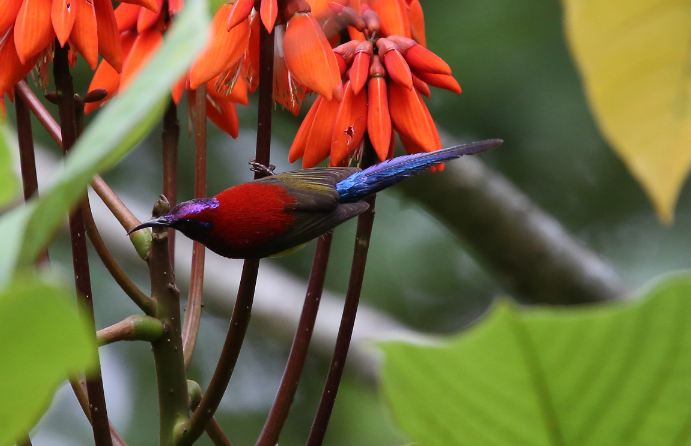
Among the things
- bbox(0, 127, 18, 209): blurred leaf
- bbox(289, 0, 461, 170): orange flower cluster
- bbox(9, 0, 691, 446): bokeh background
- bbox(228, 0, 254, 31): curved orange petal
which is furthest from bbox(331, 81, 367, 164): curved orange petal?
bbox(9, 0, 691, 446): bokeh background

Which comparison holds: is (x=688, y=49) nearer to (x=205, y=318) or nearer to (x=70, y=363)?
(x=70, y=363)

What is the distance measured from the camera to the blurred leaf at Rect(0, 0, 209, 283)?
6.2 inches

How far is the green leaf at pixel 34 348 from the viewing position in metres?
0.16

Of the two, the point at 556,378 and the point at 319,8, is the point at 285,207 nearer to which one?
the point at 319,8

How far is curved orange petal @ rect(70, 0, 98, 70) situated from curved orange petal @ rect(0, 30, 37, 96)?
0.18 feet

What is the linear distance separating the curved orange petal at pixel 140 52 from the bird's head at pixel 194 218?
14 cm

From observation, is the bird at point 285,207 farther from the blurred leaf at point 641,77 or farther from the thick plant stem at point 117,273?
the blurred leaf at point 641,77

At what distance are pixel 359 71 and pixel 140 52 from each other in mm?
194

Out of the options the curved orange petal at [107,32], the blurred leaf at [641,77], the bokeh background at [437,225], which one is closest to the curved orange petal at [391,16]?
the curved orange petal at [107,32]

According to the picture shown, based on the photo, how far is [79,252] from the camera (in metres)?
0.47

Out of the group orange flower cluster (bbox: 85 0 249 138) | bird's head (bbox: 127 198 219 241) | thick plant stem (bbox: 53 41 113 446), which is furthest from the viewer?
bird's head (bbox: 127 198 219 241)

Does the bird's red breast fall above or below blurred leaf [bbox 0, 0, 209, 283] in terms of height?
below

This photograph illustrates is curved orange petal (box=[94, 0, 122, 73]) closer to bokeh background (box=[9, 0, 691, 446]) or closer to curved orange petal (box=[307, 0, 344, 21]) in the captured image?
curved orange petal (box=[307, 0, 344, 21])

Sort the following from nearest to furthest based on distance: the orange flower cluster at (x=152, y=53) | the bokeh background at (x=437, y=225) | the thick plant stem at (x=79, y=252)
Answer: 1. the thick plant stem at (x=79, y=252)
2. the orange flower cluster at (x=152, y=53)
3. the bokeh background at (x=437, y=225)
